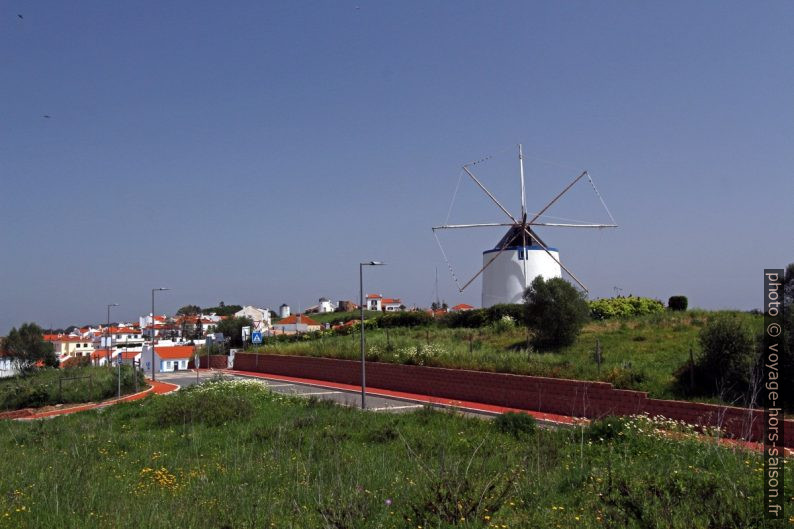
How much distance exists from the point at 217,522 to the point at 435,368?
778 inches

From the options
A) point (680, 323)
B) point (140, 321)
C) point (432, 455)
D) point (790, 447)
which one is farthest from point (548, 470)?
point (140, 321)

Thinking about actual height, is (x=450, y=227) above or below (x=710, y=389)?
above

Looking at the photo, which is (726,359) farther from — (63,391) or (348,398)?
(63,391)

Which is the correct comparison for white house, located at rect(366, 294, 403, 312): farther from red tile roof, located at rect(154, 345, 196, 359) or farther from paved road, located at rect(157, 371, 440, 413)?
paved road, located at rect(157, 371, 440, 413)

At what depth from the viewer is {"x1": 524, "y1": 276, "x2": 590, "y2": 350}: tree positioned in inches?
1112

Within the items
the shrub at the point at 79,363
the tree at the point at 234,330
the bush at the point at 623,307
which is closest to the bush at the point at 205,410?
the bush at the point at 623,307

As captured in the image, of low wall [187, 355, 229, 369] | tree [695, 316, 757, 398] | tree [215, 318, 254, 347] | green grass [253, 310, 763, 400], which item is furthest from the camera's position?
tree [215, 318, 254, 347]

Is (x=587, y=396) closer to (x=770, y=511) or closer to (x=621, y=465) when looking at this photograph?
(x=621, y=465)

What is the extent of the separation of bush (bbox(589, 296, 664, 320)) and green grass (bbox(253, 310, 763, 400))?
2633mm

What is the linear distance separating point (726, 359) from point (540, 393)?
5972 millimetres

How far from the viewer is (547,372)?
22.0 meters

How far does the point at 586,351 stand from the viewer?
26.1m

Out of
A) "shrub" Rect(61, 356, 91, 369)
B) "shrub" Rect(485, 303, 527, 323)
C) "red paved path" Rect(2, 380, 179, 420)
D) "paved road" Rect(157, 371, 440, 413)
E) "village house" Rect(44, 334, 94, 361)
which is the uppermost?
"shrub" Rect(485, 303, 527, 323)

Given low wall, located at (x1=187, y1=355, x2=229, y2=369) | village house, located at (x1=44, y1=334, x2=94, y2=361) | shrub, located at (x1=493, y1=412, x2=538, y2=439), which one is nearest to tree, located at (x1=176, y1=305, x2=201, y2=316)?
village house, located at (x1=44, y1=334, x2=94, y2=361)
